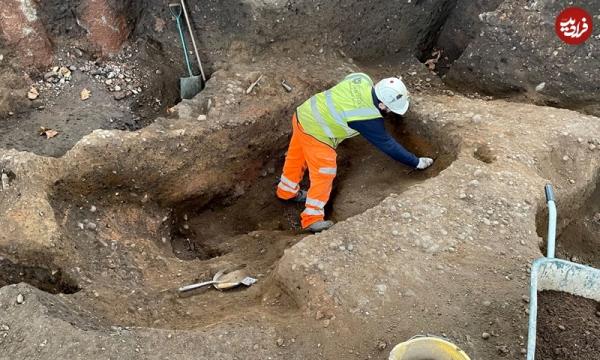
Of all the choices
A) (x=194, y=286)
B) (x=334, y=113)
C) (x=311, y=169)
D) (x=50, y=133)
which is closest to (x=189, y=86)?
(x=50, y=133)

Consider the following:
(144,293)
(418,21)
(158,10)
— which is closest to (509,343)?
(144,293)

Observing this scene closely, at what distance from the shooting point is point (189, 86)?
5.66 metres

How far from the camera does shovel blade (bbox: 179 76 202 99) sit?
222 inches

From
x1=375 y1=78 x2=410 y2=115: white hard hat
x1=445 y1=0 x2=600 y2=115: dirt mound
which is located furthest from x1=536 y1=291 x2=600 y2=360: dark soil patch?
x1=445 y1=0 x2=600 y2=115: dirt mound

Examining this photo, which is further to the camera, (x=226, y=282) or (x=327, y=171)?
(x=327, y=171)

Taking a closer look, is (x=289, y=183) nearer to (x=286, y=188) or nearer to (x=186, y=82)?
(x=286, y=188)

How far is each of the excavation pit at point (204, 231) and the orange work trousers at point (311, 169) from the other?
223 mm

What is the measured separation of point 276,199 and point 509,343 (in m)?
2.91

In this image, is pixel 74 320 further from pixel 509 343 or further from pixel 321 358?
pixel 509 343

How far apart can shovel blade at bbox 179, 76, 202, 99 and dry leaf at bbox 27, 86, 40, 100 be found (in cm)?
141

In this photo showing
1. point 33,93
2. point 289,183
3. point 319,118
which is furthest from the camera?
point 33,93

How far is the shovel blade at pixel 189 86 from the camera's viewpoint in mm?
5637

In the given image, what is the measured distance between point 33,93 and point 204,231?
2187mm

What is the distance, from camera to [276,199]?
18.8 feet
